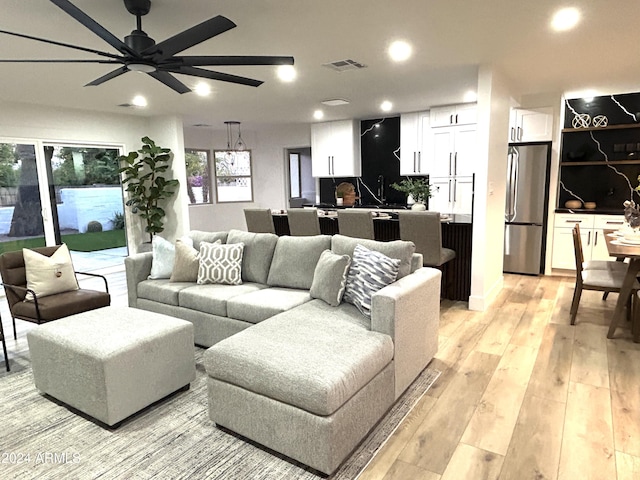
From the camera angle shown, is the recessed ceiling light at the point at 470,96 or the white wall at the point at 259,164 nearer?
the recessed ceiling light at the point at 470,96

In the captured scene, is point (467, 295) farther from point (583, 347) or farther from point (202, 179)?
point (202, 179)

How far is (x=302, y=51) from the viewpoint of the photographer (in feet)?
11.4

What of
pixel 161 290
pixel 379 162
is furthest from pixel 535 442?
pixel 379 162

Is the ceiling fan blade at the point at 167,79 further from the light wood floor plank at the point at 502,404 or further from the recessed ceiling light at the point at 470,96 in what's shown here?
the recessed ceiling light at the point at 470,96

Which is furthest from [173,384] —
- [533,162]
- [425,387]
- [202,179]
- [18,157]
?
[202,179]

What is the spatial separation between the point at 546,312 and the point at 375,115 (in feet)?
14.4

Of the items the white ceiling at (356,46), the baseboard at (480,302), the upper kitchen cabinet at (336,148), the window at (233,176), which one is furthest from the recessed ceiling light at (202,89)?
the window at (233,176)

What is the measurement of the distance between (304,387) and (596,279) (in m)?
3.14

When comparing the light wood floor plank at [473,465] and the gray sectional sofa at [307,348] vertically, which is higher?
the gray sectional sofa at [307,348]

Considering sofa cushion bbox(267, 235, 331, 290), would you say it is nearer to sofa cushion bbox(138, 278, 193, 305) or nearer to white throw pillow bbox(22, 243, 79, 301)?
sofa cushion bbox(138, 278, 193, 305)

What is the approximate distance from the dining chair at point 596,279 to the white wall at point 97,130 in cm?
559

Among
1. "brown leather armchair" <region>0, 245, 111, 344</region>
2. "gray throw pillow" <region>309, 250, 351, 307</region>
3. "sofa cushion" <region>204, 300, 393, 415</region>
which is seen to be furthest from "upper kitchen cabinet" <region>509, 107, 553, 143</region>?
"brown leather armchair" <region>0, 245, 111, 344</region>

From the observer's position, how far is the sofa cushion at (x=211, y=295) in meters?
3.30

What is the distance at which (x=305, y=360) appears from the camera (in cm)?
206
